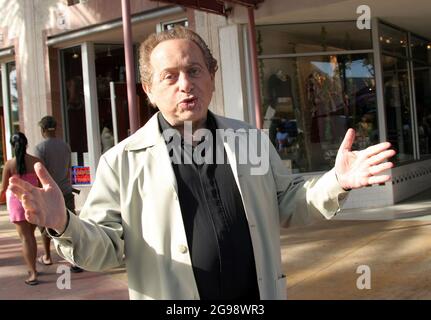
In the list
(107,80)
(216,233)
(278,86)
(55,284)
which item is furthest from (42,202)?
(107,80)

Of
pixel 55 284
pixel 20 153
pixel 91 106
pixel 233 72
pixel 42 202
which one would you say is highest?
pixel 233 72

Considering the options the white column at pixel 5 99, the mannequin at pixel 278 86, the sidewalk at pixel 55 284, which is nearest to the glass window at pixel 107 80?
the white column at pixel 5 99

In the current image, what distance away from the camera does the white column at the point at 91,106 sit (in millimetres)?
10875

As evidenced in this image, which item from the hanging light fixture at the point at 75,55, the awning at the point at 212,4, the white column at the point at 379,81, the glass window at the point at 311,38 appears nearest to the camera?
the awning at the point at 212,4

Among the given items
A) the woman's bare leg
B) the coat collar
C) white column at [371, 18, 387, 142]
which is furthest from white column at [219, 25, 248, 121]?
the coat collar

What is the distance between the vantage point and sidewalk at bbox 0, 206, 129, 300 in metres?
5.20

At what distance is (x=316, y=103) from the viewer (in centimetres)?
938

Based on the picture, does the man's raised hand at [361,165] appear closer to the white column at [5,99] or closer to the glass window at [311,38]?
the glass window at [311,38]

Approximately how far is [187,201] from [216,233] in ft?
0.55

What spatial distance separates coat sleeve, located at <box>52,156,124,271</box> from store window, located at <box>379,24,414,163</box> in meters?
8.32

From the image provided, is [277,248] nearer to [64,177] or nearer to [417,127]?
[64,177]

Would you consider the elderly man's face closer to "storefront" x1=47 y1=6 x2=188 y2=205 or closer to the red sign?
"storefront" x1=47 y1=6 x2=188 y2=205

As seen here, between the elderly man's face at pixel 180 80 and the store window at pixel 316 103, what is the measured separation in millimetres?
6999

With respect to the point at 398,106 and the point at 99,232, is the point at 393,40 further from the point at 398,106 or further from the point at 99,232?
the point at 99,232
